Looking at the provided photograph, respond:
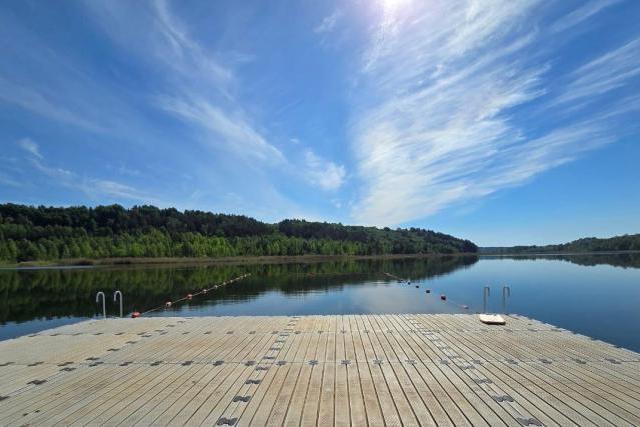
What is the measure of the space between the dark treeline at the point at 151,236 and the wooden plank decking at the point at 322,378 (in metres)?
78.5

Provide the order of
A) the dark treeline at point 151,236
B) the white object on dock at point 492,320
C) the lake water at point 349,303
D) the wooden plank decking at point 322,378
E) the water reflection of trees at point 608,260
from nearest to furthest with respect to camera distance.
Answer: the wooden plank decking at point 322,378, the white object on dock at point 492,320, the lake water at point 349,303, the water reflection of trees at point 608,260, the dark treeline at point 151,236

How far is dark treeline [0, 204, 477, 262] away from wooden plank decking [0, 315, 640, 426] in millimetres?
78494

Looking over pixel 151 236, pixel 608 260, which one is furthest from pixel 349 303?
pixel 151 236

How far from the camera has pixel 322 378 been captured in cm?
668

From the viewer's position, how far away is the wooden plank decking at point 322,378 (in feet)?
17.3

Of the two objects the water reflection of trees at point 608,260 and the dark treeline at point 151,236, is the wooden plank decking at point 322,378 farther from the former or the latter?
the dark treeline at point 151,236

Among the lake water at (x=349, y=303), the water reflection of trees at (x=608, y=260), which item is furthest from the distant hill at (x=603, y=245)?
the lake water at (x=349, y=303)

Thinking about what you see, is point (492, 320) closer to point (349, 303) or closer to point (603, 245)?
point (349, 303)

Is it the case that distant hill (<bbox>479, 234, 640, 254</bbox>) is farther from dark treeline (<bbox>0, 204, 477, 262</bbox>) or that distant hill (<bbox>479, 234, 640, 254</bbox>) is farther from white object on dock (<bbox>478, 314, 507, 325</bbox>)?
white object on dock (<bbox>478, 314, 507, 325</bbox>)

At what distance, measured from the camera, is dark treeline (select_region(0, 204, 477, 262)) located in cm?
7969

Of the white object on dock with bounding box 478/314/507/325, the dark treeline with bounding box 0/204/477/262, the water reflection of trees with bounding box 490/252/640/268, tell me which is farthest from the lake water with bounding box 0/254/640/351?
the dark treeline with bounding box 0/204/477/262

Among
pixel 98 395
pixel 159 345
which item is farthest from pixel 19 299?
pixel 98 395

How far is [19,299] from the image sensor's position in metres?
26.1

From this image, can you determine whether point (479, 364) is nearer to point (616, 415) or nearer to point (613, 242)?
point (616, 415)
